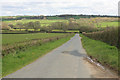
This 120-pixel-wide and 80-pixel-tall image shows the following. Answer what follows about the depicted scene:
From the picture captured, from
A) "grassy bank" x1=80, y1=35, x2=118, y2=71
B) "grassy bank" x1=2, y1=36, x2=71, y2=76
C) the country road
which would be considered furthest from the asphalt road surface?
"grassy bank" x1=80, y1=35, x2=118, y2=71

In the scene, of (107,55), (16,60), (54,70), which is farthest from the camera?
(107,55)

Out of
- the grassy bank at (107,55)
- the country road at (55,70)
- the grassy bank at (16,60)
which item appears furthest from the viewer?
the grassy bank at (107,55)

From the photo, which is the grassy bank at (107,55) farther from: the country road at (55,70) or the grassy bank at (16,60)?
the grassy bank at (16,60)

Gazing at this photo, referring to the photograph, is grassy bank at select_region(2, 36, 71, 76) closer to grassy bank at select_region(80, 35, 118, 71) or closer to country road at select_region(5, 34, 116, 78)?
country road at select_region(5, 34, 116, 78)

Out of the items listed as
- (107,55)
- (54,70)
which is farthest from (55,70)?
(107,55)

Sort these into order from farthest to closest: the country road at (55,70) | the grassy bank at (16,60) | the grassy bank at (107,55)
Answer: the grassy bank at (107,55), the grassy bank at (16,60), the country road at (55,70)

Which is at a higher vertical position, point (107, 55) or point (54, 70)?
point (107, 55)

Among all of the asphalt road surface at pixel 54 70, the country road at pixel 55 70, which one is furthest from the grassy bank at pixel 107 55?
the asphalt road surface at pixel 54 70

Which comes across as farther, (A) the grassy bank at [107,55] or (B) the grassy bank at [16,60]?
(A) the grassy bank at [107,55]

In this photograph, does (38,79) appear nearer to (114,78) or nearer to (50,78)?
(50,78)

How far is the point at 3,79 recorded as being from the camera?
31.1 feet

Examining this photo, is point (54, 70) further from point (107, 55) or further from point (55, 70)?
point (107, 55)

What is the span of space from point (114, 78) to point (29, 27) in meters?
111

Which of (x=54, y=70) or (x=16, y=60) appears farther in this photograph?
(x=16, y=60)
